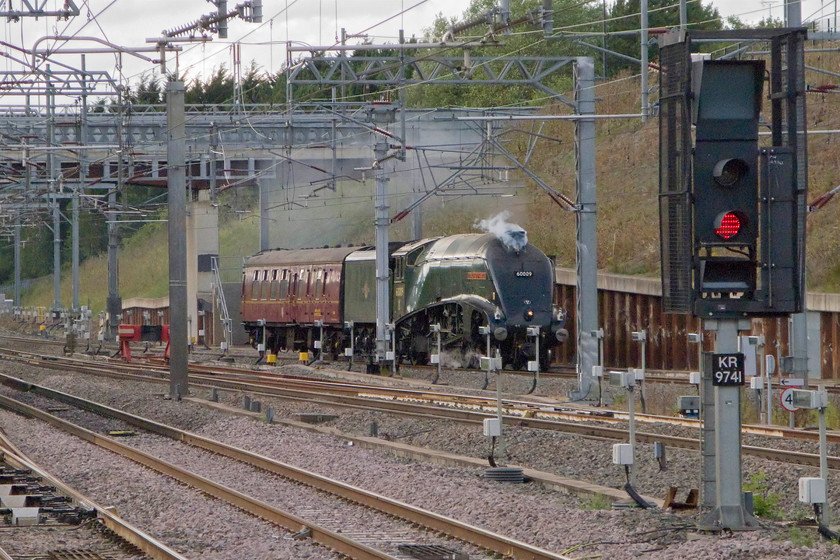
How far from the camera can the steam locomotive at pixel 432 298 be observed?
97.3 ft

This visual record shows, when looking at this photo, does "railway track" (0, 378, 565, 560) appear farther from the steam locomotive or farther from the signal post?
the steam locomotive

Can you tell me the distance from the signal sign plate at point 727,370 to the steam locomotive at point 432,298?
16.9 m

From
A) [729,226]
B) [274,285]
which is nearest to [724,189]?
[729,226]

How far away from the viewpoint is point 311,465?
15.3m

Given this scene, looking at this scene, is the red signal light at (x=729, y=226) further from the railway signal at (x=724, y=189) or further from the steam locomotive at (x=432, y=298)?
the steam locomotive at (x=432, y=298)

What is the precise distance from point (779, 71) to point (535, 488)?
17.5 ft

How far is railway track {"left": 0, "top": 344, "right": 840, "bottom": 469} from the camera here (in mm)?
15653

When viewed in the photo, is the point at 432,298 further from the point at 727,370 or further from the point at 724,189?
the point at 724,189

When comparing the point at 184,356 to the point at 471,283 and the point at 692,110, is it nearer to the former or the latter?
the point at 471,283

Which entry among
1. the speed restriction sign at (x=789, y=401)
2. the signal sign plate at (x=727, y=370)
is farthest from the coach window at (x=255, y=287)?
the signal sign plate at (x=727, y=370)

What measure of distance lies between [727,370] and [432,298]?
2199cm

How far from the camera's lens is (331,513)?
11828 mm

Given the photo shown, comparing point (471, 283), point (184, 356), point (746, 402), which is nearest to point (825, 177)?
point (471, 283)

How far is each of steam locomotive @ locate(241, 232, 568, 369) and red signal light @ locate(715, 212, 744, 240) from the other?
17247mm
